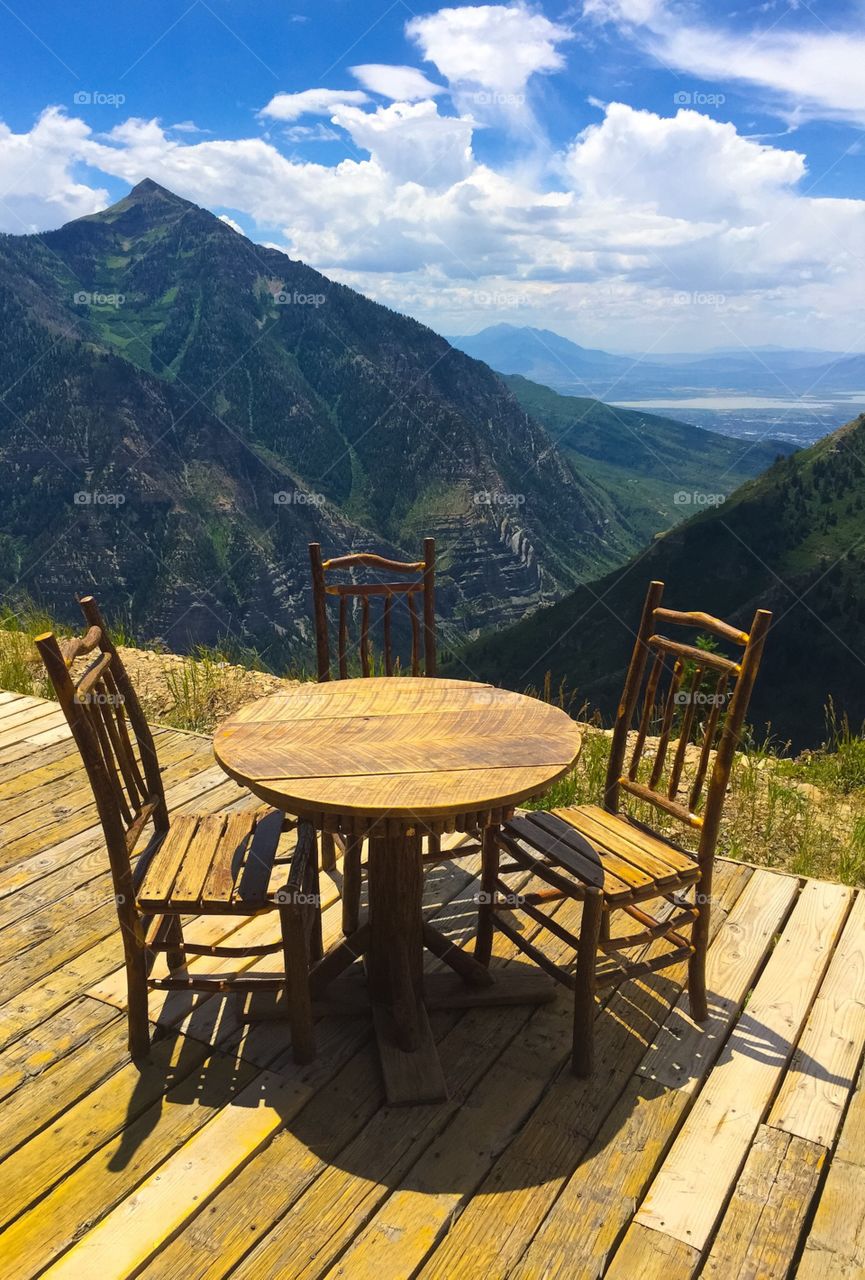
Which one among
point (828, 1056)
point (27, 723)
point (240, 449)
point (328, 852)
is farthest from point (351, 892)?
point (240, 449)

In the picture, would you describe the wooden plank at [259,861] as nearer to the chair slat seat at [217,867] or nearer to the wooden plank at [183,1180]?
the chair slat seat at [217,867]

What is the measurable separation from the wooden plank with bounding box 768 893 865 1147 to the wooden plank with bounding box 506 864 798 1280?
229mm

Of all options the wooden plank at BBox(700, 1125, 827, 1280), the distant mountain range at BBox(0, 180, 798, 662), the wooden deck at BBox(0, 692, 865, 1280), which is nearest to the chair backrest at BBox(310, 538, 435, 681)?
the wooden deck at BBox(0, 692, 865, 1280)

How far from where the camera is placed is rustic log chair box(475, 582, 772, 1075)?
8.27ft

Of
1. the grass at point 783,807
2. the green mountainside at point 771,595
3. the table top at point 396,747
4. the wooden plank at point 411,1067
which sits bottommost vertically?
the green mountainside at point 771,595

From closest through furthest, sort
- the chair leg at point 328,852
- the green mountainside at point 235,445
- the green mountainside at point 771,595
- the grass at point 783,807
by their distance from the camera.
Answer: the chair leg at point 328,852, the grass at point 783,807, the green mountainside at point 771,595, the green mountainside at point 235,445

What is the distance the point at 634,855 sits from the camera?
2.74 metres

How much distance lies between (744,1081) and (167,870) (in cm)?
186

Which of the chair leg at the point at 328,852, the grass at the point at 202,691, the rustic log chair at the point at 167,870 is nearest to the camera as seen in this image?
the rustic log chair at the point at 167,870

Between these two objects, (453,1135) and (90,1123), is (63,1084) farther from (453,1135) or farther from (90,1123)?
(453,1135)

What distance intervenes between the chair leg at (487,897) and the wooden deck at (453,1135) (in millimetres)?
135

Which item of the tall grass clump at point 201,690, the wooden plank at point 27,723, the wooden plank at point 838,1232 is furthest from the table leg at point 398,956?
the wooden plank at point 27,723

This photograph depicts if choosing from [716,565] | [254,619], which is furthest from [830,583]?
[254,619]

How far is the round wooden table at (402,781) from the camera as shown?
229 cm
